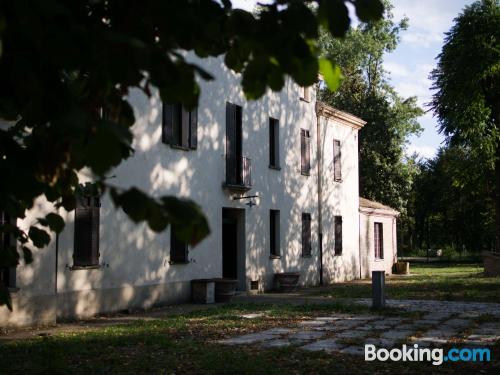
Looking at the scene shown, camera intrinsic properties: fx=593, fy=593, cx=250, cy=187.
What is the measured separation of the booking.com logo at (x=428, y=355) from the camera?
7.34 metres

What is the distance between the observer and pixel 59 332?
397 inches

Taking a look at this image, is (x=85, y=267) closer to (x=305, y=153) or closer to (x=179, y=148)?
(x=179, y=148)

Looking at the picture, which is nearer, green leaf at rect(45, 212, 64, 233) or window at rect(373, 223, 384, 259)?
green leaf at rect(45, 212, 64, 233)

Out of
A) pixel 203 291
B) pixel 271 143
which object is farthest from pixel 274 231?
pixel 203 291

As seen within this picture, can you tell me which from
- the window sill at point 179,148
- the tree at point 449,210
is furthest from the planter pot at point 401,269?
the window sill at point 179,148

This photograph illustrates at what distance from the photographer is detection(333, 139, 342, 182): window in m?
24.6

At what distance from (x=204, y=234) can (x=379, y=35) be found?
4102 cm

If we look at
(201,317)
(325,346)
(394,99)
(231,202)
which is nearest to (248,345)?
(325,346)

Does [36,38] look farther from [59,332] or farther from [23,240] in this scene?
[59,332]

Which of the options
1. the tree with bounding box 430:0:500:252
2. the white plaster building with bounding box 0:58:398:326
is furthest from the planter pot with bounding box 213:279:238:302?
the tree with bounding box 430:0:500:252

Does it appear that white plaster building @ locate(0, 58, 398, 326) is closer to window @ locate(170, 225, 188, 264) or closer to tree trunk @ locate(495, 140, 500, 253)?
window @ locate(170, 225, 188, 264)

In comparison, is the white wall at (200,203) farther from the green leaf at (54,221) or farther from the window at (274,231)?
the green leaf at (54,221)

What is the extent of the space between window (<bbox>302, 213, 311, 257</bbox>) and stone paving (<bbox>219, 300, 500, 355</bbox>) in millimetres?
9186

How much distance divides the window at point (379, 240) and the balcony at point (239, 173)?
40.2 feet
